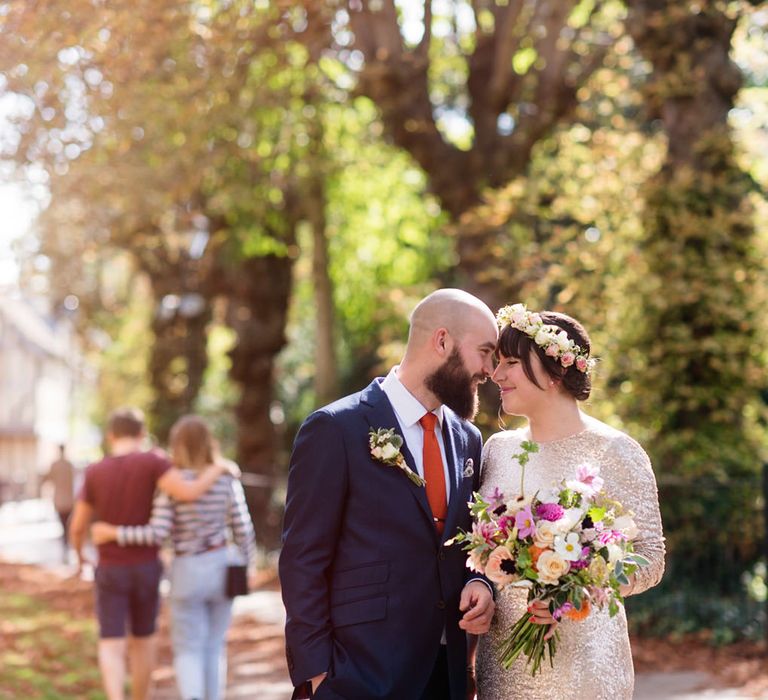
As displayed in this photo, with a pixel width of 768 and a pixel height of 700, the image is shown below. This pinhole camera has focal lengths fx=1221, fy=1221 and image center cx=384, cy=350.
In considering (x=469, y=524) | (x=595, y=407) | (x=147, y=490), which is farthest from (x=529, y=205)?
(x=469, y=524)

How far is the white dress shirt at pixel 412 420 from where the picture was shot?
14.7 ft

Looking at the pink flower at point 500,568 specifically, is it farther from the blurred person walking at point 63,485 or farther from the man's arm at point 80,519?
the blurred person walking at point 63,485

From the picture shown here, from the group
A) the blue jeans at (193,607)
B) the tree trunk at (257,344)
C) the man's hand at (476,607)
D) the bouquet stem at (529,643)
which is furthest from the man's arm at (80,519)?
the tree trunk at (257,344)

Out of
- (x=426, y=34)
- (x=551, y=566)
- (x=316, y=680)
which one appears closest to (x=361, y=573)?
(x=316, y=680)

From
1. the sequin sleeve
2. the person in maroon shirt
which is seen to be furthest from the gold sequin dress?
the person in maroon shirt

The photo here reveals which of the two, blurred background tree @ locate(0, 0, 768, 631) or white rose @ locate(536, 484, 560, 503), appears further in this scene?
blurred background tree @ locate(0, 0, 768, 631)

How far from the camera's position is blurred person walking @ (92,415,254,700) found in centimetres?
817

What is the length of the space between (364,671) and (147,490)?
4.62 metres

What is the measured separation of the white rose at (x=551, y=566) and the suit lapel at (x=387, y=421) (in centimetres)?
53

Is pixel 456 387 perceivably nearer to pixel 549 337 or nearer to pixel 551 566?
pixel 549 337

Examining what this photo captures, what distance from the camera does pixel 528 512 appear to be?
4016mm

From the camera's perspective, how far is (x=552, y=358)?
175 inches

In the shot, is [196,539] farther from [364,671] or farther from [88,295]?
[88,295]

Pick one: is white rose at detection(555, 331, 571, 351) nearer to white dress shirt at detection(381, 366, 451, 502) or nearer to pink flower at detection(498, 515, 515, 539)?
white dress shirt at detection(381, 366, 451, 502)
